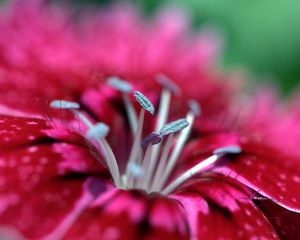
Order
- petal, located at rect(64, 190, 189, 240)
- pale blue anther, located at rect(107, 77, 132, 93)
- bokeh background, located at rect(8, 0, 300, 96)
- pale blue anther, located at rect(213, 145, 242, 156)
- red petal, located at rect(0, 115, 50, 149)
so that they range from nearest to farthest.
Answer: petal, located at rect(64, 190, 189, 240)
red petal, located at rect(0, 115, 50, 149)
pale blue anther, located at rect(213, 145, 242, 156)
pale blue anther, located at rect(107, 77, 132, 93)
bokeh background, located at rect(8, 0, 300, 96)

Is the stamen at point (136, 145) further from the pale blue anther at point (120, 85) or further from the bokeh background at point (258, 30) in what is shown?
the bokeh background at point (258, 30)

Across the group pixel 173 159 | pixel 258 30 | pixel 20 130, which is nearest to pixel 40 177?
pixel 20 130

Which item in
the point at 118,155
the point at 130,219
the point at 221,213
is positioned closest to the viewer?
the point at 130,219

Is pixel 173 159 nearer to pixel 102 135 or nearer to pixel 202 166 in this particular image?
pixel 202 166

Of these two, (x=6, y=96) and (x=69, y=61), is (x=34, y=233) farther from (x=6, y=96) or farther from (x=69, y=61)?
(x=69, y=61)

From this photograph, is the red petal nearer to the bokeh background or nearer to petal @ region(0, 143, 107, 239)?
petal @ region(0, 143, 107, 239)

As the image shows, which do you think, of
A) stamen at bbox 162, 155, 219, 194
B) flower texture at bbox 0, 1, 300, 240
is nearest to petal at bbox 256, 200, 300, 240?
flower texture at bbox 0, 1, 300, 240
